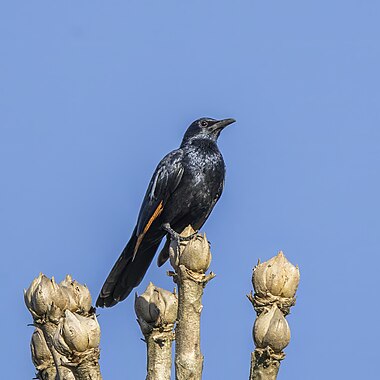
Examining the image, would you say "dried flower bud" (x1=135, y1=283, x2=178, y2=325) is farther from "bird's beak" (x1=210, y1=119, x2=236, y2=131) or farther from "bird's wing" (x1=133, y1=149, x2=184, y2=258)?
"bird's beak" (x1=210, y1=119, x2=236, y2=131)

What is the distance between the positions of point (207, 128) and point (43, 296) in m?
6.22

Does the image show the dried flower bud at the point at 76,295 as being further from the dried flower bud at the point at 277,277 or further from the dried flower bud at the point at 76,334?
the dried flower bud at the point at 277,277

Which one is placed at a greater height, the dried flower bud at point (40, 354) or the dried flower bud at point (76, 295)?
the dried flower bud at point (76, 295)

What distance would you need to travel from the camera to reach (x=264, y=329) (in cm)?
513

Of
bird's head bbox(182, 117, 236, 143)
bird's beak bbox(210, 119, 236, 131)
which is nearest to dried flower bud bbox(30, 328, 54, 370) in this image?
bird's head bbox(182, 117, 236, 143)

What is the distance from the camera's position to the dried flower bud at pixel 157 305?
5.61 m

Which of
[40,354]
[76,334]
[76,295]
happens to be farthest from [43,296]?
[76,334]

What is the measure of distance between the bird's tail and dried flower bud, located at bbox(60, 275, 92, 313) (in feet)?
11.4

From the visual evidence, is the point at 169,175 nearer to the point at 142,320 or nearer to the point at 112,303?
the point at 112,303

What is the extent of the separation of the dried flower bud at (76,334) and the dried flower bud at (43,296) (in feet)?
1.82

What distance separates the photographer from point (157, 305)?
560cm

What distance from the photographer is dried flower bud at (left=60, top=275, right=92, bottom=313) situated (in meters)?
5.48

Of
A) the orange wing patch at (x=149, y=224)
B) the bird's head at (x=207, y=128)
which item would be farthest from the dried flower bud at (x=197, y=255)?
the bird's head at (x=207, y=128)

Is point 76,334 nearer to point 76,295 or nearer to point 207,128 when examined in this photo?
point 76,295
